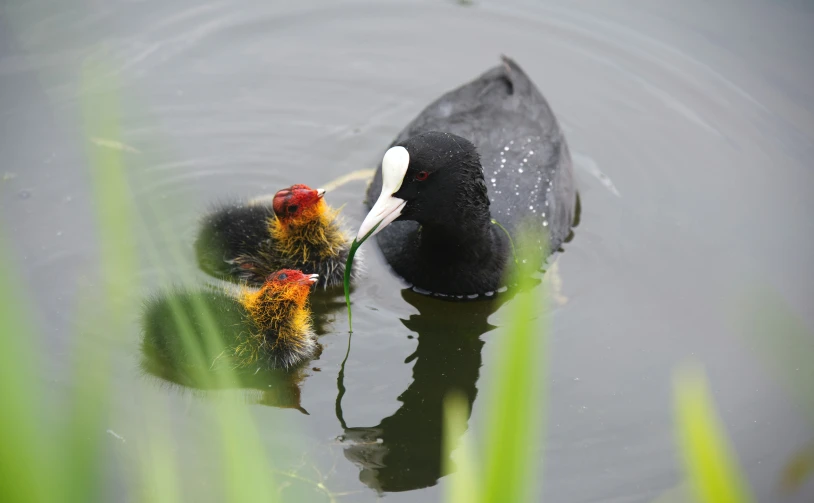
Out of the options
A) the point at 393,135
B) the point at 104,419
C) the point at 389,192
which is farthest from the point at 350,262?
the point at 104,419

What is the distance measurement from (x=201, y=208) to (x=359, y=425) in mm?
1821

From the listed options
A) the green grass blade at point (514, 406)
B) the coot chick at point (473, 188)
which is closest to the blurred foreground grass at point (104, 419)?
the green grass blade at point (514, 406)

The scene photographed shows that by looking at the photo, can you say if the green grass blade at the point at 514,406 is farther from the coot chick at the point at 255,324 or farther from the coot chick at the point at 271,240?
the coot chick at the point at 271,240

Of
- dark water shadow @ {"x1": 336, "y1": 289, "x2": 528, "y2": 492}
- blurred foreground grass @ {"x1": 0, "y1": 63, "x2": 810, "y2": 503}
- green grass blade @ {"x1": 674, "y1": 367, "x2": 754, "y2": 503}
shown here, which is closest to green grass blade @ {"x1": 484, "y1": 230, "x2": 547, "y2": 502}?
blurred foreground grass @ {"x1": 0, "y1": 63, "x2": 810, "y2": 503}

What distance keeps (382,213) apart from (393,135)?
1.94 m

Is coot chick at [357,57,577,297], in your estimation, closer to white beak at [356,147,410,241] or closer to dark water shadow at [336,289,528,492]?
white beak at [356,147,410,241]

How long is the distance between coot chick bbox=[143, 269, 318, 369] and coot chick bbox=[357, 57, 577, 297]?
0.50 m

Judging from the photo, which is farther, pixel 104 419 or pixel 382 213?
pixel 382 213

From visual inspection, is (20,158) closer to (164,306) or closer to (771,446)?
(164,306)

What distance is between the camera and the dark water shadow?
3.61m

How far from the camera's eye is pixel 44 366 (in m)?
3.82

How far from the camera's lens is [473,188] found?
401 centimetres

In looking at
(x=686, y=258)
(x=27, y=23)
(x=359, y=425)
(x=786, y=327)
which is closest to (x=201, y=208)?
(x=359, y=425)

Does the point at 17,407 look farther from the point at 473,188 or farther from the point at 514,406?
the point at 473,188
